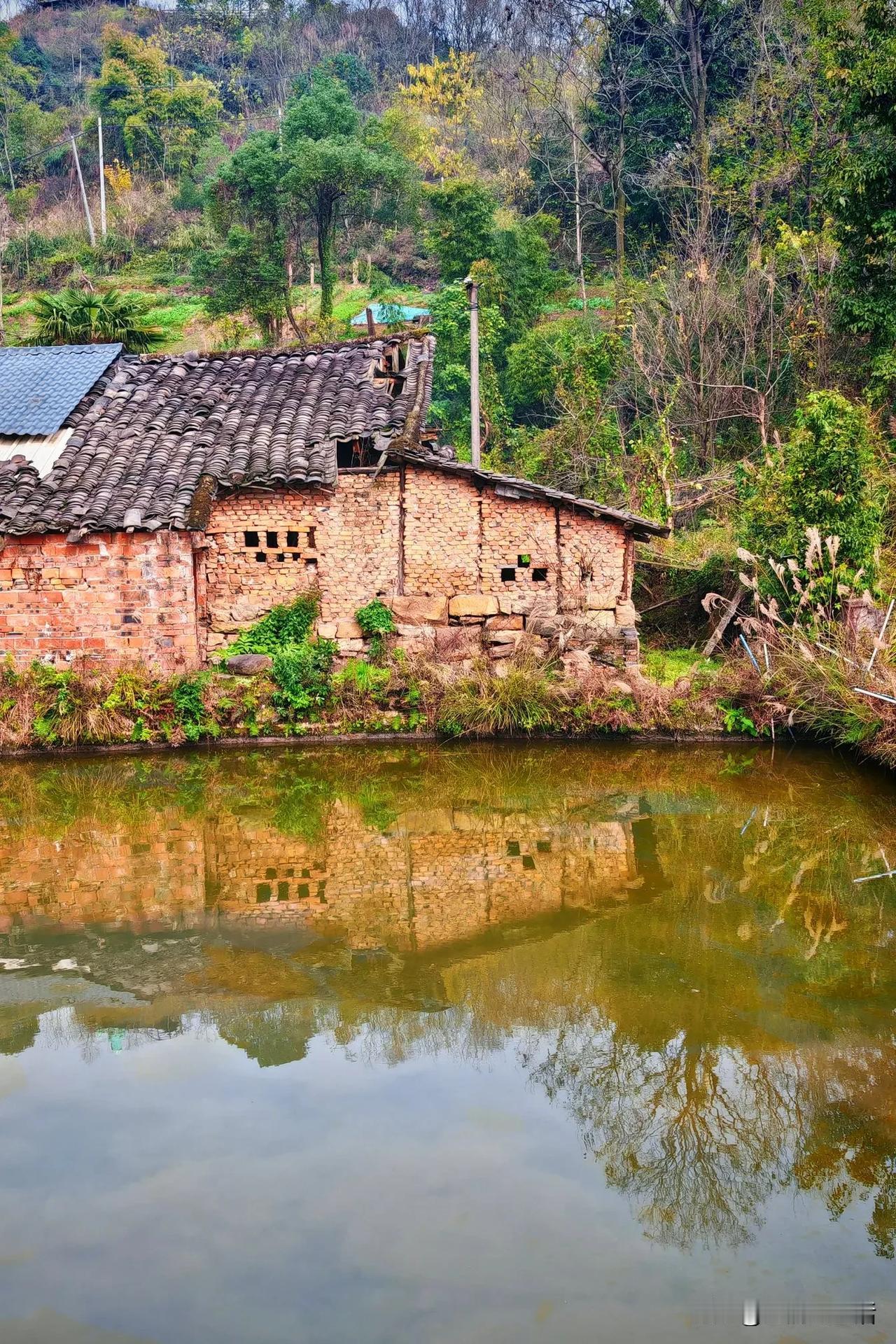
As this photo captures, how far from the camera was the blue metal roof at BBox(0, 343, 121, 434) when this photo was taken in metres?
16.3

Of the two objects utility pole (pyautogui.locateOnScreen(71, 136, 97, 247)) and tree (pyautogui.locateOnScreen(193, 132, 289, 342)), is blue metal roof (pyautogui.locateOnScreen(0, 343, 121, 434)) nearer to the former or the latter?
tree (pyautogui.locateOnScreen(193, 132, 289, 342))

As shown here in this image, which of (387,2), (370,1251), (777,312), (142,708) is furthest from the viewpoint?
(387,2)

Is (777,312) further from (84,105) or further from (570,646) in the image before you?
(84,105)

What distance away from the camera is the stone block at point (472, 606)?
1573 centimetres

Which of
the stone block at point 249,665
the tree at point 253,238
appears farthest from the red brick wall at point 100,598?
the tree at point 253,238

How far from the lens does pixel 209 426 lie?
1631 cm

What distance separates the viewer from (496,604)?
51.7 feet

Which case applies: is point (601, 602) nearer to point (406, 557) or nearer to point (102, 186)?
point (406, 557)

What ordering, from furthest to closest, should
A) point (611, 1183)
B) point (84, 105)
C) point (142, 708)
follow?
point (84, 105) < point (142, 708) < point (611, 1183)

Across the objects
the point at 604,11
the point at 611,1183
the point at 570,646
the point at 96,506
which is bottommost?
the point at 611,1183

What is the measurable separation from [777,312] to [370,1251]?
73.3ft

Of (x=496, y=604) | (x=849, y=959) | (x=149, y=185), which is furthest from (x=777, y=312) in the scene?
(x=149, y=185)

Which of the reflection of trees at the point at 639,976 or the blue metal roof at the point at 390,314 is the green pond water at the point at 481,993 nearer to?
the reflection of trees at the point at 639,976

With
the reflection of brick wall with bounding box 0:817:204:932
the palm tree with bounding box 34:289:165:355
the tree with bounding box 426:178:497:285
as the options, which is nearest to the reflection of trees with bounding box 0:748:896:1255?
the reflection of brick wall with bounding box 0:817:204:932
